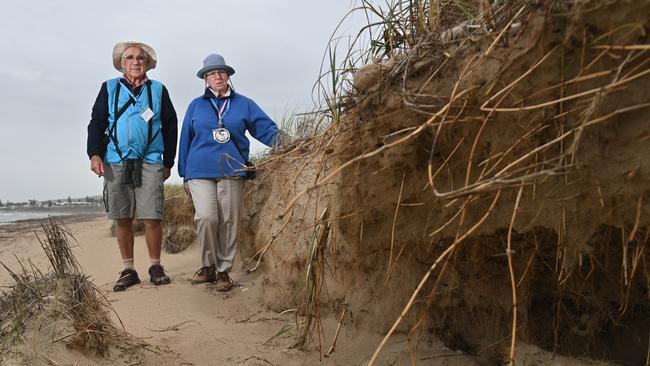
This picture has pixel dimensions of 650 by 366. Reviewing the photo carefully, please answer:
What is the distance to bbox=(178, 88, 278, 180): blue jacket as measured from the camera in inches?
178

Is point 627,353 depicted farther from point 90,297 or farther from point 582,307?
point 90,297

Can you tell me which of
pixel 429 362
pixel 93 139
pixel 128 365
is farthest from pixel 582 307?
pixel 93 139

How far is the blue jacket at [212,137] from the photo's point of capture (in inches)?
178

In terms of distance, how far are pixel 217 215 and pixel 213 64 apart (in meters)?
1.36

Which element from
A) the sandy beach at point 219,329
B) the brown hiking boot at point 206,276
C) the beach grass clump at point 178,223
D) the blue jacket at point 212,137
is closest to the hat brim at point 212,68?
the blue jacket at point 212,137

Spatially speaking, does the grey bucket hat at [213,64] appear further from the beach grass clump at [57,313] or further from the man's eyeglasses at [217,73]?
the beach grass clump at [57,313]

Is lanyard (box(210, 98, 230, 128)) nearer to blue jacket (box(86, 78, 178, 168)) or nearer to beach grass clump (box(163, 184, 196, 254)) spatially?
blue jacket (box(86, 78, 178, 168))

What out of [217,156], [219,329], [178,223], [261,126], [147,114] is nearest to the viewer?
[219,329]

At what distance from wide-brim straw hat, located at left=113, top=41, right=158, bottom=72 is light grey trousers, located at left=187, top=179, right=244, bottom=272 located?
125 cm

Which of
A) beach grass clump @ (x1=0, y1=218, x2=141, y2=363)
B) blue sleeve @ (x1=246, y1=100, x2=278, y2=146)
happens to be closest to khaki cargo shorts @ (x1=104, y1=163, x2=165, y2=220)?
blue sleeve @ (x1=246, y1=100, x2=278, y2=146)

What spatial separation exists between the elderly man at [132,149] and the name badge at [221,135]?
0.54m

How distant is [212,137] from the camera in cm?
453

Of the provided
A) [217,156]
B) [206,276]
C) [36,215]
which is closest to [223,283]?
[206,276]

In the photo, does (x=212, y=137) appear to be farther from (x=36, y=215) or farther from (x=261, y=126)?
(x=36, y=215)
